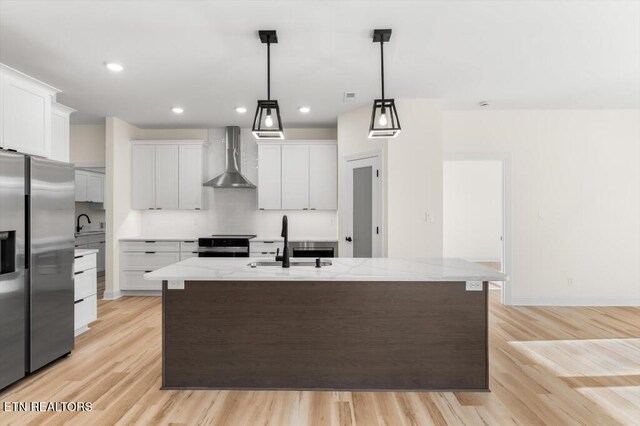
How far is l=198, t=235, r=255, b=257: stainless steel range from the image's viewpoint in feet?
17.7

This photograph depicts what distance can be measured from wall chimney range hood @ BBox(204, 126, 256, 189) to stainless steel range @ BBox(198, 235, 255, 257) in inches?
33.8

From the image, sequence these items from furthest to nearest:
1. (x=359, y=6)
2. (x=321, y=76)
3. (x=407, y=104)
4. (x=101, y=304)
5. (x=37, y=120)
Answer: (x=101, y=304) → (x=407, y=104) → (x=321, y=76) → (x=37, y=120) → (x=359, y=6)

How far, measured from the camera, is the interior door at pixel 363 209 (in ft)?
15.9

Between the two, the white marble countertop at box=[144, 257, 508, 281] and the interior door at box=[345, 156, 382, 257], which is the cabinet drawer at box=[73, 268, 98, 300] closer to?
the white marble countertop at box=[144, 257, 508, 281]

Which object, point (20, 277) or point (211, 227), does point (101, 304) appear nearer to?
point (211, 227)

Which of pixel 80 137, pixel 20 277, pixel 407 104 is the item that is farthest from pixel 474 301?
pixel 80 137

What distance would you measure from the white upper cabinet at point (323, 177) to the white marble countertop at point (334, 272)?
2.83m

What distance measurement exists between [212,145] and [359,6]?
13.6 feet

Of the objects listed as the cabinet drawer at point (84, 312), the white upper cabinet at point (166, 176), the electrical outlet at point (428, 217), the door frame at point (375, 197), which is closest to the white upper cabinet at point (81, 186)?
the white upper cabinet at point (166, 176)

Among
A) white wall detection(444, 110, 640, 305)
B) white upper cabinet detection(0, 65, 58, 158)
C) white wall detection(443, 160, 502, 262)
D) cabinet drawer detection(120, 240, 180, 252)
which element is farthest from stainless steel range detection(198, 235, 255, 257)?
white wall detection(443, 160, 502, 262)

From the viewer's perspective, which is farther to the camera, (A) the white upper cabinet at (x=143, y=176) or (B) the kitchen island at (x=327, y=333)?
(A) the white upper cabinet at (x=143, y=176)

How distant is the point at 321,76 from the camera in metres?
3.82

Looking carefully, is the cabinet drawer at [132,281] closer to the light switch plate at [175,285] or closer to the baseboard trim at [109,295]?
the baseboard trim at [109,295]

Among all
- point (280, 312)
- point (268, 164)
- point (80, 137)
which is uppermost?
point (80, 137)
